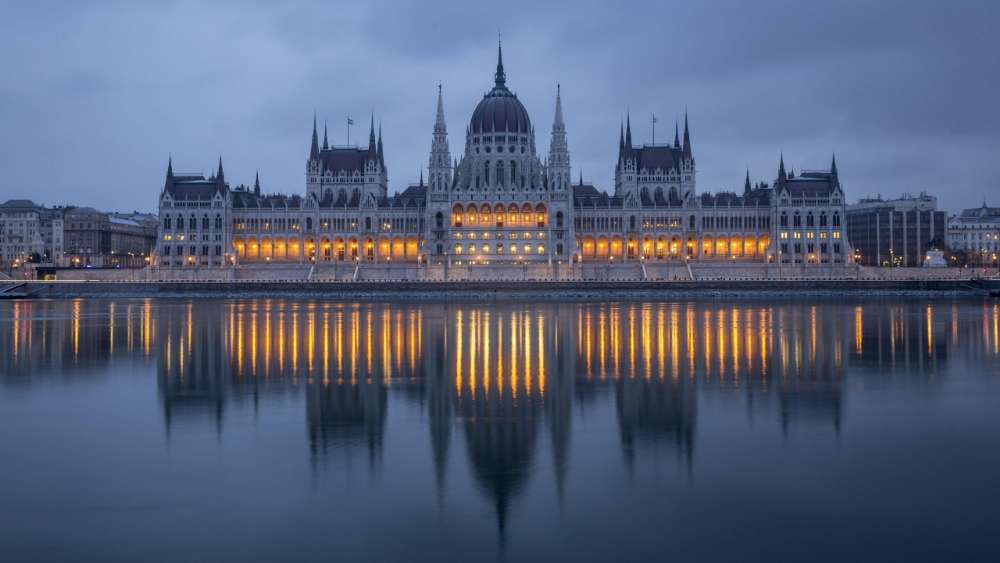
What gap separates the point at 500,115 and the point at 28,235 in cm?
8107

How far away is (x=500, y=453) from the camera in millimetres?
17141

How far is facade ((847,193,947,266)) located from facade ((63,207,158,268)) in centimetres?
11930

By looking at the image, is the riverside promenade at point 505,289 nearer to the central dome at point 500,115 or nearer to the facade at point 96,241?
the central dome at point 500,115

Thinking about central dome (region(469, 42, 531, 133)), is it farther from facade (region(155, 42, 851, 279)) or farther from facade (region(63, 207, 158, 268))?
facade (region(63, 207, 158, 268))

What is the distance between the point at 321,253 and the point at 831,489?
108481 millimetres

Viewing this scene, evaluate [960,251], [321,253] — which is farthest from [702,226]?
[960,251]

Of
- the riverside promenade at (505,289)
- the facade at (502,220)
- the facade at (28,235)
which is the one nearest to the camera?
the riverside promenade at (505,289)

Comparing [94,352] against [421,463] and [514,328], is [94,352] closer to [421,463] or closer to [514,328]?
[514,328]

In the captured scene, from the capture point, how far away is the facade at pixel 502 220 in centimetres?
11425

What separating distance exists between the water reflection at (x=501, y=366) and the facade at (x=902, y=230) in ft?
338

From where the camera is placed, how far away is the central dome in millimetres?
121562

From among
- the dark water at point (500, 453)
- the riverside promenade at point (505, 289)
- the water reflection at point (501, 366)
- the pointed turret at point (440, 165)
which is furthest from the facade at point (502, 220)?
the dark water at point (500, 453)

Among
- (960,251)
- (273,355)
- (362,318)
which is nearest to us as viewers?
(273,355)

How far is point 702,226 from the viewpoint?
11762 cm
